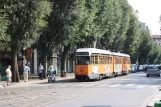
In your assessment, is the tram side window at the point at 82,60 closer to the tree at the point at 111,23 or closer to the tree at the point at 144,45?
the tree at the point at 111,23

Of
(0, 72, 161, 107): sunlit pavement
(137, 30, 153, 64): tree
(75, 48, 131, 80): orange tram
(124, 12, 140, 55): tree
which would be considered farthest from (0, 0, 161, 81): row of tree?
(137, 30, 153, 64): tree

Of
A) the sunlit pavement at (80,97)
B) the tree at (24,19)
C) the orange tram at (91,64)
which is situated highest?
the tree at (24,19)

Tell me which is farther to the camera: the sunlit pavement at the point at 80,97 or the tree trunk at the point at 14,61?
the tree trunk at the point at 14,61

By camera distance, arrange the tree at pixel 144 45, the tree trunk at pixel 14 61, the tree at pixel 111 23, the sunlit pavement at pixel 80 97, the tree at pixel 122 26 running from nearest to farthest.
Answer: the sunlit pavement at pixel 80 97 → the tree trunk at pixel 14 61 → the tree at pixel 111 23 → the tree at pixel 122 26 → the tree at pixel 144 45

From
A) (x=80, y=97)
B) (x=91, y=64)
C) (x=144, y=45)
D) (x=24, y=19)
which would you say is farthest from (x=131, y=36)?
(x=80, y=97)

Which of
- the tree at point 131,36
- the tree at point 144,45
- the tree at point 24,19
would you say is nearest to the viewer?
the tree at point 24,19

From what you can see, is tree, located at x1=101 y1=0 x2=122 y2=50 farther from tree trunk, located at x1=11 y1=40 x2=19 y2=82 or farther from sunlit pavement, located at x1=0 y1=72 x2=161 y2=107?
sunlit pavement, located at x1=0 y1=72 x2=161 y2=107

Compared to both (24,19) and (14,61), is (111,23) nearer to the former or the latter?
(14,61)

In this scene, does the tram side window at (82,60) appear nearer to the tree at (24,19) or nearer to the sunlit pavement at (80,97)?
the tree at (24,19)

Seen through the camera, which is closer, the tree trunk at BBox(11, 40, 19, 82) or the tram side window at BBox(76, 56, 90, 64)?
the tree trunk at BBox(11, 40, 19, 82)

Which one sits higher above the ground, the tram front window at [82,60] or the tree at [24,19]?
the tree at [24,19]

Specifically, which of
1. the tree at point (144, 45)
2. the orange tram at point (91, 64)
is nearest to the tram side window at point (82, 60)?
the orange tram at point (91, 64)

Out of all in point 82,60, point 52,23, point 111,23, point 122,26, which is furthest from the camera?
point 122,26

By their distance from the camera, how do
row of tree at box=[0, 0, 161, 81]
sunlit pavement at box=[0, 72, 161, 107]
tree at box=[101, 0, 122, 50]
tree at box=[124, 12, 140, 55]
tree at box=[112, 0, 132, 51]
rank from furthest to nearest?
tree at box=[124, 12, 140, 55]
tree at box=[112, 0, 132, 51]
tree at box=[101, 0, 122, 50]
row of tree at box=[0, 0, 161, 81]
sunlit pavement at box=[0, 72, 161, 107]
